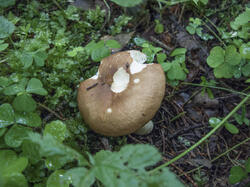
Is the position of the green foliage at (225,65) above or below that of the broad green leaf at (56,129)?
above

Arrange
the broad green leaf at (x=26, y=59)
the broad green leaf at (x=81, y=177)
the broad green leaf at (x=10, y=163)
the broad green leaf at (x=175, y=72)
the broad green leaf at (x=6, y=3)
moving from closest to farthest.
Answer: the broad green leaf at (x=81, y=177) → the broad green leaf at (x=10, y=163) → the broad green leaf at (x=26, y=59) → the broad green leaf at (x=175, y=72) → the broad green leaf at (x=6, y=3)

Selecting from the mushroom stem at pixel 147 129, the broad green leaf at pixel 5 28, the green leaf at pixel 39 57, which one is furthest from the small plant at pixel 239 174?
the broad green leaf at pixel 5 28

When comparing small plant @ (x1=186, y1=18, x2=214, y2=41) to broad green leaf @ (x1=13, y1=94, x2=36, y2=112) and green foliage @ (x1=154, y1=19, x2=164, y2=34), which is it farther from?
broad green leaf @ (x1=13, y1=94, x2=36, y2=112)

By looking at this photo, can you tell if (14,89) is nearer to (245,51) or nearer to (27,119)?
(27,119)

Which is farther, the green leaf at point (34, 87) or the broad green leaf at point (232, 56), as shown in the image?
the broad green leaf at point (232, 56)

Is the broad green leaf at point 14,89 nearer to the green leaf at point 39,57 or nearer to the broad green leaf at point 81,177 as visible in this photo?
the green leaf at point 39,57

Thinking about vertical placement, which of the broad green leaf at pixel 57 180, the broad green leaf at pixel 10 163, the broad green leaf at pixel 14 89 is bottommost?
the broad green leaf at pixel 57 180

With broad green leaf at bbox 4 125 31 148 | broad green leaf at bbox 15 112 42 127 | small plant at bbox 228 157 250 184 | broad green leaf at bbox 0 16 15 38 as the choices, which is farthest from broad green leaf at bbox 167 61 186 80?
broad green leaf at bbox 0 16 15 38

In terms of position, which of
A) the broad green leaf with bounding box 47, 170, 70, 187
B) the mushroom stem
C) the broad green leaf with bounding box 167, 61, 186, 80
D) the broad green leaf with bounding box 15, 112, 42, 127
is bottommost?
the mushroom stem
